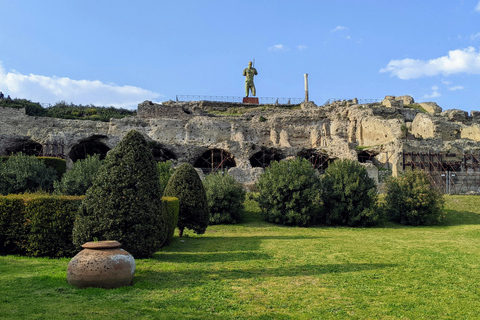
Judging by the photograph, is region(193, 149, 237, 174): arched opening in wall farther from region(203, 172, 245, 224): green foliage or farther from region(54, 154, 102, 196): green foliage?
region(54, 154, 102, 196): green foliage

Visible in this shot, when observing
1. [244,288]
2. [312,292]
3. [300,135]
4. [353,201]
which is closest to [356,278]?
Answer: [312,292]

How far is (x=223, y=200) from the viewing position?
21.2 m

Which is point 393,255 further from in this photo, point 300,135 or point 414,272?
point 300,135

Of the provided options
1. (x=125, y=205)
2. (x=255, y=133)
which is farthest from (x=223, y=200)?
(x=255, y=133)

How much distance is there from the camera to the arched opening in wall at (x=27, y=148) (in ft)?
107

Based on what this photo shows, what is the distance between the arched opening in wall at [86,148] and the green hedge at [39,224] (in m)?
23.7

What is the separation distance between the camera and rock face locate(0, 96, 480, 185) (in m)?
33.1

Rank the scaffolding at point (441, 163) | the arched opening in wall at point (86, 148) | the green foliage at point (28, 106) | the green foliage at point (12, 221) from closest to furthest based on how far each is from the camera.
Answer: the green foliage at point (12, 221) < the scaffolding at point (441, 163) < the arched opening in wall at point (86, 148) < the green foliage at point (28, 106)

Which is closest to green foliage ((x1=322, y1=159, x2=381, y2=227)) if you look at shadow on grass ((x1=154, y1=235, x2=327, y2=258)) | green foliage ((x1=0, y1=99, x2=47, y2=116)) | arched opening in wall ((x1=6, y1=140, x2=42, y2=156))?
shadow on grass ((x1=154, y1=235, x2=327, y2=258))

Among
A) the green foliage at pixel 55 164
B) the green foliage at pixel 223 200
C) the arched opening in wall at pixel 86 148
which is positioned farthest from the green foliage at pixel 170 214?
the arched opening in wall at pixel 86 148

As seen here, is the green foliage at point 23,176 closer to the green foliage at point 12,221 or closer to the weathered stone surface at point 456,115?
the green foliage at point 12,221

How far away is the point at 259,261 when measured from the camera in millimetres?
10227

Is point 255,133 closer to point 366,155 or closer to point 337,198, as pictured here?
point 366,155

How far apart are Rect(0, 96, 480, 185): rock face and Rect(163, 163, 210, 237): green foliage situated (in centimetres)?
1332
